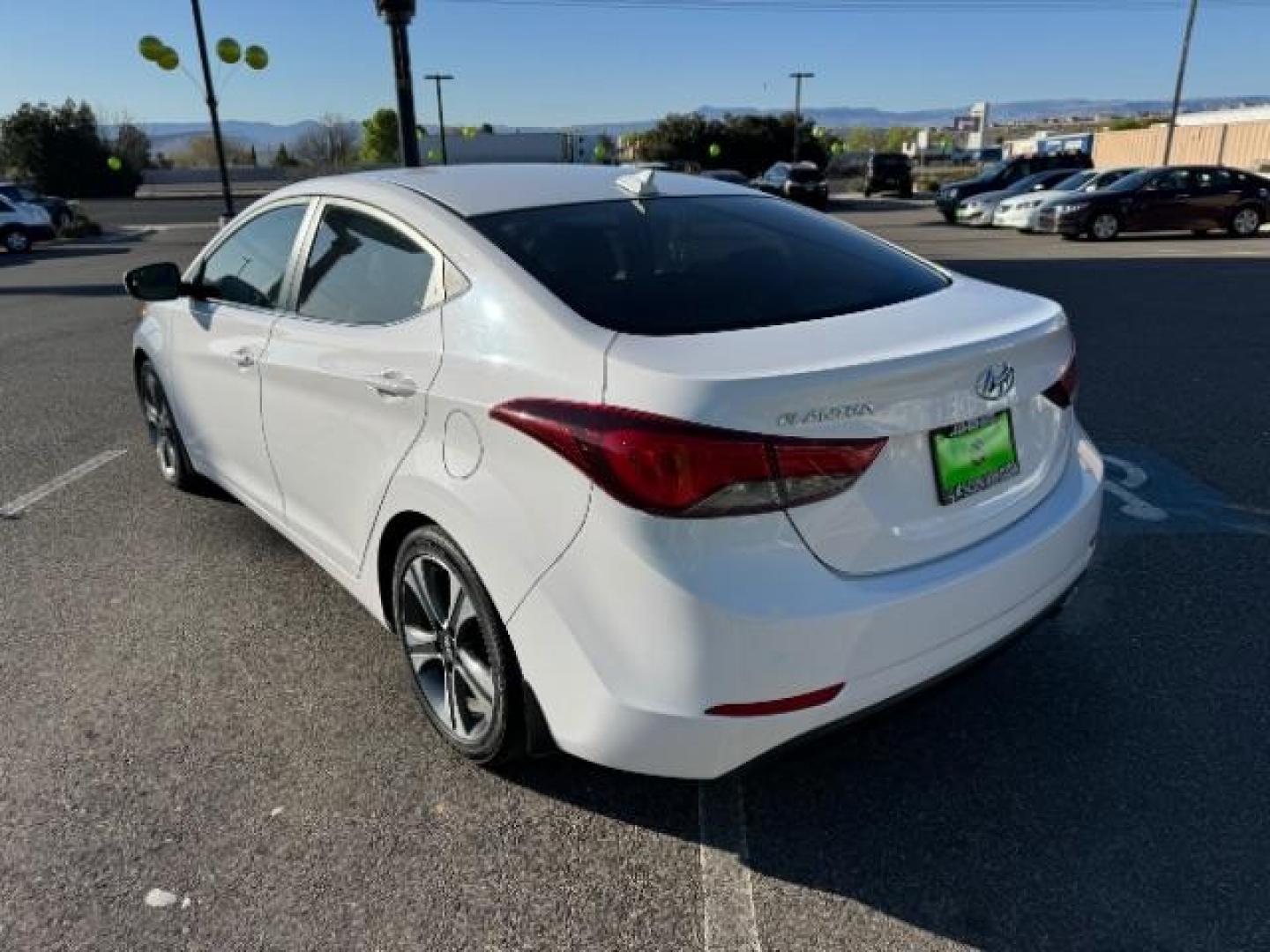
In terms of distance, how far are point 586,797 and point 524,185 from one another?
1891mm

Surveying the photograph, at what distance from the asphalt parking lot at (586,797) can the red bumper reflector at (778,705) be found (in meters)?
0.15

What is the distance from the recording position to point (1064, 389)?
2.60m

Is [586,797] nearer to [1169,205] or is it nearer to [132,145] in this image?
[1169,205]

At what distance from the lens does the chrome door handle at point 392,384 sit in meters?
2.53

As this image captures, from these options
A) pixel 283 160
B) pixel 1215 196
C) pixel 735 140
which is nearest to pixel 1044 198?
pixel 1215 196

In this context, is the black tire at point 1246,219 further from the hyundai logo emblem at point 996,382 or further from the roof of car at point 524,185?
the hyundai logo emblem at point 996,382

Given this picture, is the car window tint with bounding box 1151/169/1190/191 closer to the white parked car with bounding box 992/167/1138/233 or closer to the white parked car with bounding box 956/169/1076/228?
the white parked car with bounding box 992/167/1138/233

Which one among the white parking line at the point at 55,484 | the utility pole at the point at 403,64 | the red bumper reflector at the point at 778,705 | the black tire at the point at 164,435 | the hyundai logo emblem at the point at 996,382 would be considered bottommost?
the white parking line at the point at 55,484

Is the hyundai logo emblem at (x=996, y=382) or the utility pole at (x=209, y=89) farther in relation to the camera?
the utility pole at (x=209, y=89)

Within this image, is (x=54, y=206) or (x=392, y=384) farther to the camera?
(x=54, y=206)

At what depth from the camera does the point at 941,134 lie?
122938mm

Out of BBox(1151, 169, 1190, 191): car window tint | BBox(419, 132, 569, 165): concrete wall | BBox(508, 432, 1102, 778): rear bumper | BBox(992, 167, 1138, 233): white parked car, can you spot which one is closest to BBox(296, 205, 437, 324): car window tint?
BBox(508, 432, 1102, 778): rear bumper

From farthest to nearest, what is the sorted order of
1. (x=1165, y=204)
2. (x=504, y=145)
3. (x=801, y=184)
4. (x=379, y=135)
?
1. (x=379, y=135)
2. (x=504, y=145)
3. (x=801, y=184)
4. (x=1165, y=204)

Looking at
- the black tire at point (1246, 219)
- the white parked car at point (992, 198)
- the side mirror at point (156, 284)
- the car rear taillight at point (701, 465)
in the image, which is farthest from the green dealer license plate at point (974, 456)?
the white parked car at point (992, 198)
